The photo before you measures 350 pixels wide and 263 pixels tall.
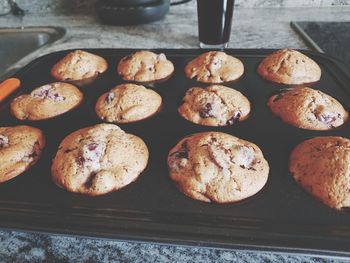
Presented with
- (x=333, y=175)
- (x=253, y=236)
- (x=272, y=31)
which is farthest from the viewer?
(x=272, y=31)

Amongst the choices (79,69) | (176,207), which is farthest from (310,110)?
(79,69)

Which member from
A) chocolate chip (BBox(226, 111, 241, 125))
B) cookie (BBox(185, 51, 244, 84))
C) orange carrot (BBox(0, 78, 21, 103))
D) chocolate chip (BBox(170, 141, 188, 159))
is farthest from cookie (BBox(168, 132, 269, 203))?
orange carrot (BBox(0, 78, 21, 103))

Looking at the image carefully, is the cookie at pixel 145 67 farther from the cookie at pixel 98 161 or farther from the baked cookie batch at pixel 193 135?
the cookie at pixel 98 161

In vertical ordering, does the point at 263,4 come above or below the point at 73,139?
below

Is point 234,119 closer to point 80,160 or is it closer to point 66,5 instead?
point 80,160

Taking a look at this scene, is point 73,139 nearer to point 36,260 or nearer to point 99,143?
point 99,143

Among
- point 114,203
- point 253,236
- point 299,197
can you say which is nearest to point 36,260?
point 114,203

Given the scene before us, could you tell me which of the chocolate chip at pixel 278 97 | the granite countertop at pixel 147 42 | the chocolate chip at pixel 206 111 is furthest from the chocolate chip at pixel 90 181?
the chocolate chip at pixel 278 97
